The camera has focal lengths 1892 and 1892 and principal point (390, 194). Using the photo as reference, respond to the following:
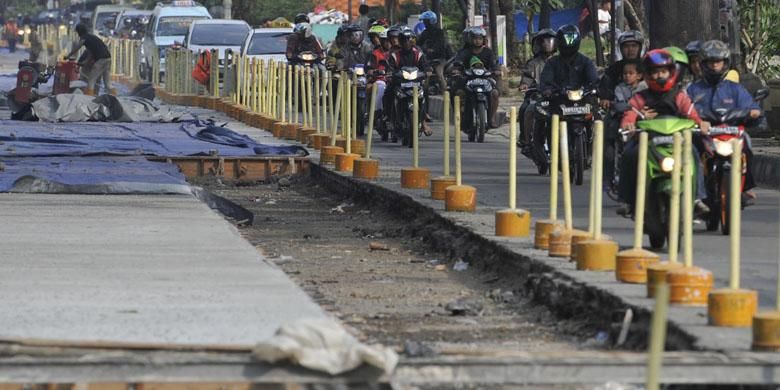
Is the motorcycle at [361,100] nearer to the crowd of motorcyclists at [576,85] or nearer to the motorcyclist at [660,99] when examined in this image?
the crowd of motorcyclists at [576,85]

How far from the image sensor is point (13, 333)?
8703mm

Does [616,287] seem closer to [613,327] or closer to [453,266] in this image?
[613,327]

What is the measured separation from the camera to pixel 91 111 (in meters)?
29.3

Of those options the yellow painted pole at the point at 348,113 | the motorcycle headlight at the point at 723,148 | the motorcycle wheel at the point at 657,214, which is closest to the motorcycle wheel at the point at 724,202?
the motorcycle headlight at the point at 723,148

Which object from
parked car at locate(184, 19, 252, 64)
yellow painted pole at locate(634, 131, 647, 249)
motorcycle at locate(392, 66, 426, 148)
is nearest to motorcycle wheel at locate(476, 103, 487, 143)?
motorcycle at locate(392, 66, 426, 148)

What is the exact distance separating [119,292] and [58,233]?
343cm

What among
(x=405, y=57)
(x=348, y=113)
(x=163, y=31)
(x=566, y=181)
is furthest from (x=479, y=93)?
(x=163, y=31)

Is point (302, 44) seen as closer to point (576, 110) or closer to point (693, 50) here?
point (576, 110)

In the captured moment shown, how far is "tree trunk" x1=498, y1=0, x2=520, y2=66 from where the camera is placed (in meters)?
41.1

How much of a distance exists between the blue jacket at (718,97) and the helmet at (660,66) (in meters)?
0.62

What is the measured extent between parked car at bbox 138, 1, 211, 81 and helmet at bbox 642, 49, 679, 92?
3802cm

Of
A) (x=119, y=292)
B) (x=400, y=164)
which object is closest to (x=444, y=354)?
(x=119, y=292)

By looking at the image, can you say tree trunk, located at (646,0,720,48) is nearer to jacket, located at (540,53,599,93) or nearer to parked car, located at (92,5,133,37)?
jacket, located at (540,53,599,93)

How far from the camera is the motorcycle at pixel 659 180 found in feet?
39.8
